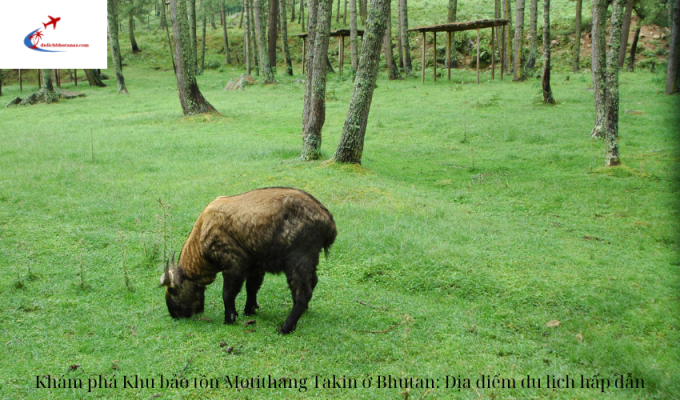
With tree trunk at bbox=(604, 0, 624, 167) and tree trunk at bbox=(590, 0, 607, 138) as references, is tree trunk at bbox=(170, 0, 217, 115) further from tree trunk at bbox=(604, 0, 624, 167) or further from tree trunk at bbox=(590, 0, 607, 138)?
tree trunk at bbox=(604, 0, 624, 167)

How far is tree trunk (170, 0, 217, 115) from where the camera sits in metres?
17.6

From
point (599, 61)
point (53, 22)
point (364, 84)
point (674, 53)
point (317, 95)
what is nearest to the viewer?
point (364, 84)

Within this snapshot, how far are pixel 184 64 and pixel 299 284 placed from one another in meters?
14.9

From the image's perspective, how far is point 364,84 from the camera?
10.8 meters

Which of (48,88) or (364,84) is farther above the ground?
(48,88)

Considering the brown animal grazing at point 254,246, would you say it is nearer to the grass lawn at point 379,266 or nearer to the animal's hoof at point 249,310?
the animal's hoof at point 249,310

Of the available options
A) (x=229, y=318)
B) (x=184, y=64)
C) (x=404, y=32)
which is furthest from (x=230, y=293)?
(x=404, y=32)

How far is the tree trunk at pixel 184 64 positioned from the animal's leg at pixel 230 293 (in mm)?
13967

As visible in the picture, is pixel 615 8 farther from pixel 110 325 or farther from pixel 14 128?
pixel 14 128

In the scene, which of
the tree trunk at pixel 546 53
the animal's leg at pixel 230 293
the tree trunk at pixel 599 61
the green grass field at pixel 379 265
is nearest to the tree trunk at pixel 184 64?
the green grass field at pixel 379 265

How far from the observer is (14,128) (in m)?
16.6

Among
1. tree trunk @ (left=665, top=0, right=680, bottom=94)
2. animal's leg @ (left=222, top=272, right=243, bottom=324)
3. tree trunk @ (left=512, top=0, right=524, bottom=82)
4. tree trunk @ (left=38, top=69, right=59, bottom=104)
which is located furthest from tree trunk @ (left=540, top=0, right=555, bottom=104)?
tree trunk @ (left=38, top=69, right=59, bottom=104)

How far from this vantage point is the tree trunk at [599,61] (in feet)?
43.0

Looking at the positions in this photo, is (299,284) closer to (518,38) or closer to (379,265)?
(379,265)
